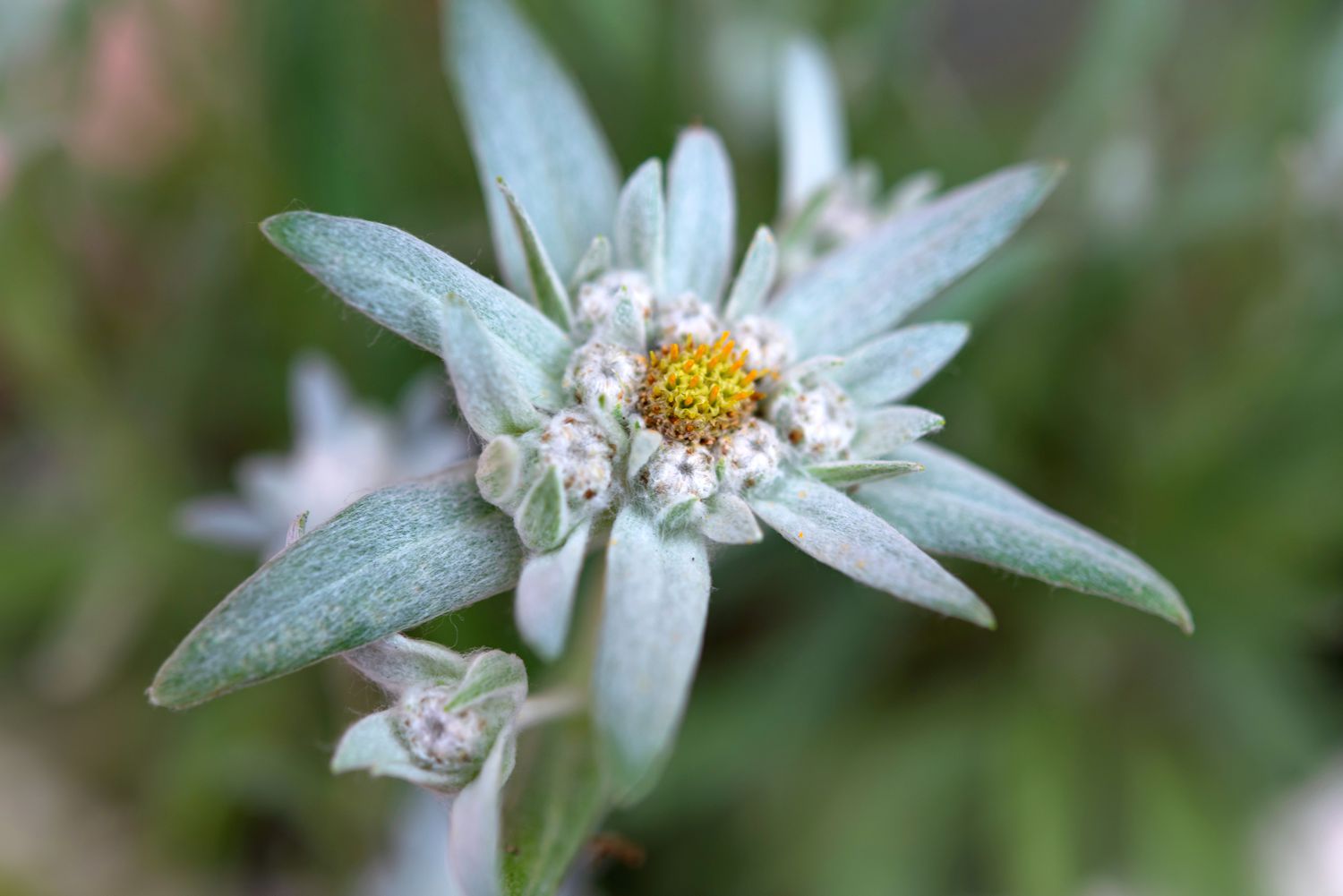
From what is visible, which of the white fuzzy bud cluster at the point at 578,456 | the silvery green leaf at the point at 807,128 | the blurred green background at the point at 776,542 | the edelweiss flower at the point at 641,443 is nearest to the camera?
the edelweiss flower at the point at 641,443

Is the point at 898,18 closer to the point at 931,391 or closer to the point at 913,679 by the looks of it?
the point at 931,391

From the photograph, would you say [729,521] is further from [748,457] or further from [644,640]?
[644,640]

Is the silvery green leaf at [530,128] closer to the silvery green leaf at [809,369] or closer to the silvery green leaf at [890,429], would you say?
the silvery green leaf at [809,369]

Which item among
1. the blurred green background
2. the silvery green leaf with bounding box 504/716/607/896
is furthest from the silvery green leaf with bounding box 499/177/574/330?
the blurred green background

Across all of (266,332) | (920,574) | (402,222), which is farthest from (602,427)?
(266,332)

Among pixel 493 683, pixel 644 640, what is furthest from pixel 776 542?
pixel 644 640

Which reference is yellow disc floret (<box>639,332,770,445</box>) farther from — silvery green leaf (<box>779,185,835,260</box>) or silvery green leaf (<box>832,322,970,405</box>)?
silvery green leaf (<box>779,185,835,260</box>)

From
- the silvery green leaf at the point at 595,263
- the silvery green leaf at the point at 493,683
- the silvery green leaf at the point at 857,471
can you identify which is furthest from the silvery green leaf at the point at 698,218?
the silvery green leaf at the point at 493,683
